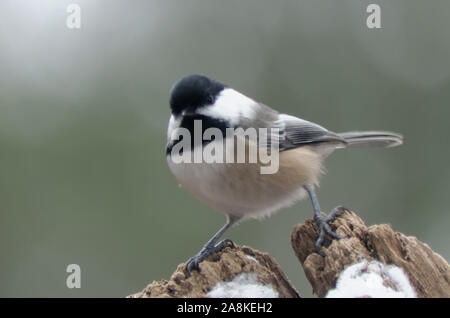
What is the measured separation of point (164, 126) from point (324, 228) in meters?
2.91

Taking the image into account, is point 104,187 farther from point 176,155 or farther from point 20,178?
point 176,155

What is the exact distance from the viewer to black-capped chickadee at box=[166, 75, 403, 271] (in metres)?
2.23

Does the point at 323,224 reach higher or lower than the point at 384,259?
higher

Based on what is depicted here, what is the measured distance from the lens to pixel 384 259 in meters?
1.86

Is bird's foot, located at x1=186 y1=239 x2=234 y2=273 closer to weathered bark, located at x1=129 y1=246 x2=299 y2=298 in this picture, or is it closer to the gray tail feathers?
weathered bark, located at x1=129 y1=246 x2=299 y2=298

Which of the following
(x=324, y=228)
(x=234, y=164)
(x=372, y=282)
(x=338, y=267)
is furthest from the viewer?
(x=234, y=164)

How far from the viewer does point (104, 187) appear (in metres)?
4.58

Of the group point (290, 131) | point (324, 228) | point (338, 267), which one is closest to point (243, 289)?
point (338, 267)

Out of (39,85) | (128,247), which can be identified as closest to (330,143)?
(128,247)

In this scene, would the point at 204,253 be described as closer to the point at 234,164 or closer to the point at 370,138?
the point at 234,164

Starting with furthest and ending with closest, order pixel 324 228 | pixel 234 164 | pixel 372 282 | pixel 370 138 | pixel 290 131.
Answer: pixel 370 138 < pixel 290 131 < pixel 234 164 < pixel 324 228 < pixel 372 282

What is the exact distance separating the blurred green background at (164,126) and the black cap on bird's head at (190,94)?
7.84ft

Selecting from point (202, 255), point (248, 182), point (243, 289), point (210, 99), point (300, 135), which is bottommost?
point (243, 289)

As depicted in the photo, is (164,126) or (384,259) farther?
(164,126)
